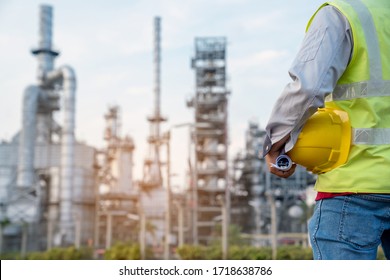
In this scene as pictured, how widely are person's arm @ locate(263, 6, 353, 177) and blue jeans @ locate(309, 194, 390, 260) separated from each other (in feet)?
0.46

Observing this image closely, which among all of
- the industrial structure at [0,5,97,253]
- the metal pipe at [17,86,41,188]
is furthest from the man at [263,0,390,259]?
the metal pipe at [17,86,41,188]

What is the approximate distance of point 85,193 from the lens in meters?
28.9

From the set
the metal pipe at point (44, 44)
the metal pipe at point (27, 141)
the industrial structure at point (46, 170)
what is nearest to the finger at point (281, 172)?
the industrial structure at point (46, 170)

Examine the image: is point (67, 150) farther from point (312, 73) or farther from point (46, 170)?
point (312, 73)

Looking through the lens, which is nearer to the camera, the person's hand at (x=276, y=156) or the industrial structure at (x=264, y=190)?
the person's hand at (x=276, y=156)

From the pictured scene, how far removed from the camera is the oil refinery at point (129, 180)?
26.3m

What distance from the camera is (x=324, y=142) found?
1.39 meters

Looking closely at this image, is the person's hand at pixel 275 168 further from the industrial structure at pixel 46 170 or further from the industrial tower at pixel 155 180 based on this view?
the industrial tower at pixel 155 180

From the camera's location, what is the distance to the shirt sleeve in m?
1.33

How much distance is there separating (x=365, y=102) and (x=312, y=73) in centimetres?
16

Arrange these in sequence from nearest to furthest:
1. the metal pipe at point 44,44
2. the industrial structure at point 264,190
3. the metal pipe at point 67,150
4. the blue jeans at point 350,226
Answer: the blue jeans at point 350,226, the metal pipe at point 67,150, the metal pipe at point 44,44, the industrial structure at point 264,190

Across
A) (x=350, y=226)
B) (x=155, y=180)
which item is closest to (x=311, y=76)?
(x=350, y=226)
